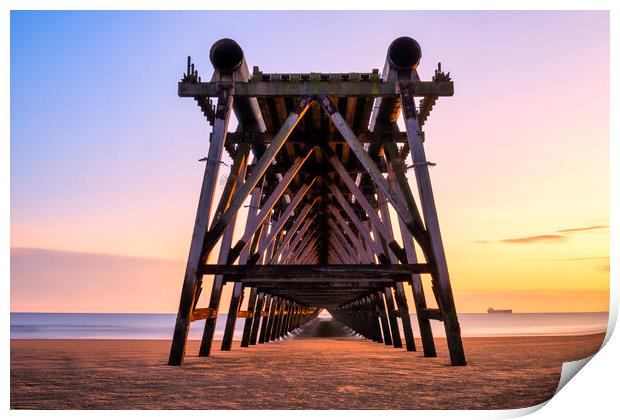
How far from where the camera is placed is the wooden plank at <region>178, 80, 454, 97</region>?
26.1 ft

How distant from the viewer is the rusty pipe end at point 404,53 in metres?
7.88

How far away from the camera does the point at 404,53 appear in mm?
7961

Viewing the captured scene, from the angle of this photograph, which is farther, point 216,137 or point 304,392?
point 216,137

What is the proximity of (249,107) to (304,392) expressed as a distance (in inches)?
210

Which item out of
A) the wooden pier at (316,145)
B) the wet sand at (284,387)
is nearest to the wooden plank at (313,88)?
the wooden pier at (316,145)

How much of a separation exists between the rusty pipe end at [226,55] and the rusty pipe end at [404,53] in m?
1.90

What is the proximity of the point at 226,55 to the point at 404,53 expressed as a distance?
2.23 meters

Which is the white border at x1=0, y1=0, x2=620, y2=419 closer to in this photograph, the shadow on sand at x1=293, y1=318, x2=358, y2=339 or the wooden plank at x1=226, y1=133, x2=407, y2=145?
the wooden plank at x1=226, y1=133, x2=407, y2=145

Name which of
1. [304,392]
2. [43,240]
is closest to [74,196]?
[43,240]

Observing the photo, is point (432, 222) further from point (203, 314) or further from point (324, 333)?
point (324, 333)

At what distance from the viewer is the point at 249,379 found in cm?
597
